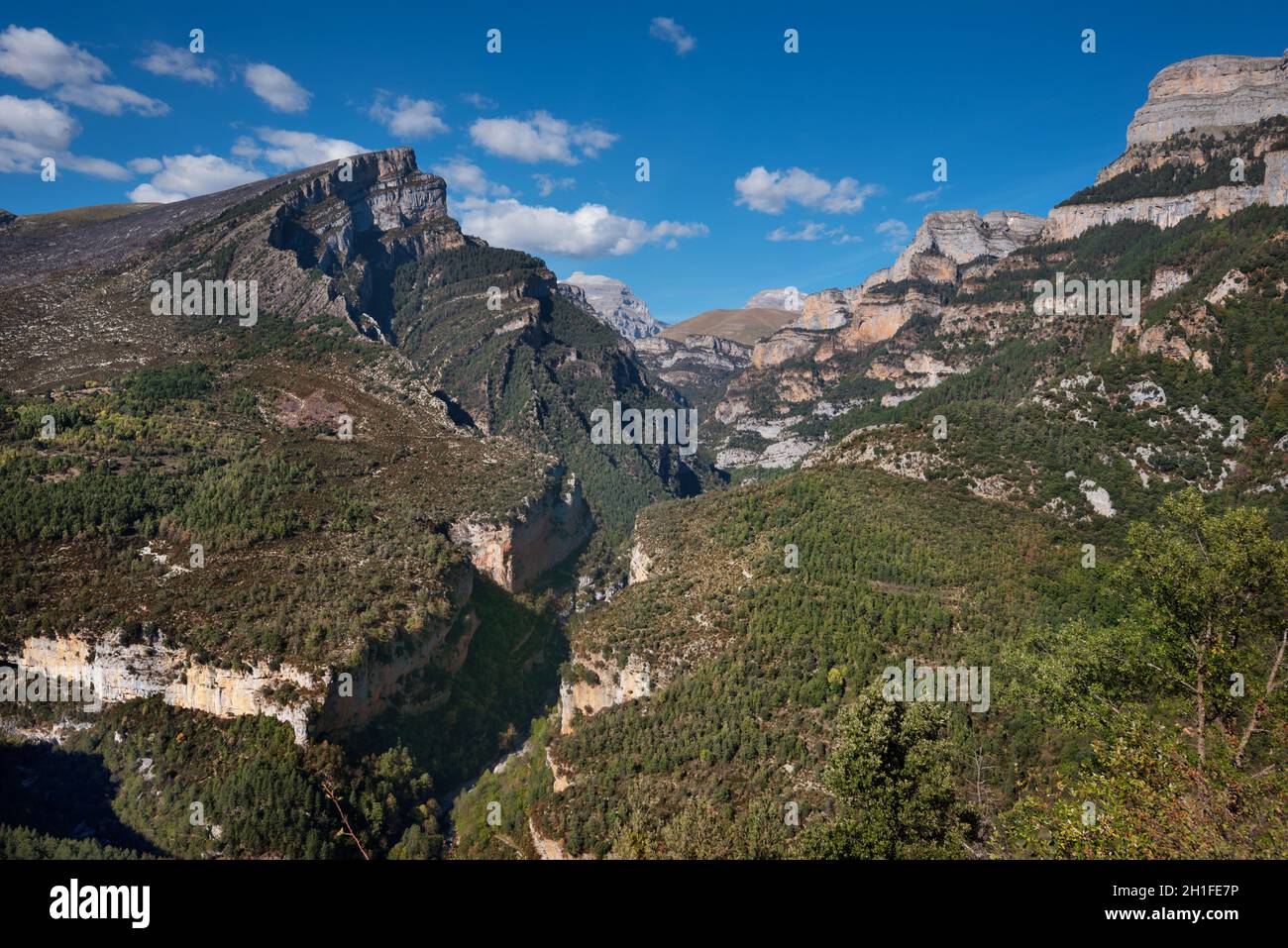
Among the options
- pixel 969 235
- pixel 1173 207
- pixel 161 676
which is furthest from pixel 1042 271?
pixel 161 676

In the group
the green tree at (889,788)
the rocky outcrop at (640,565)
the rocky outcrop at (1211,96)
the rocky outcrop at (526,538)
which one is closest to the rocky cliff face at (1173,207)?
the rocky outcrop at (1211,96)

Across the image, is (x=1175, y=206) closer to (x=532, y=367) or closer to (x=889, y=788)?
(x=532, y=367)

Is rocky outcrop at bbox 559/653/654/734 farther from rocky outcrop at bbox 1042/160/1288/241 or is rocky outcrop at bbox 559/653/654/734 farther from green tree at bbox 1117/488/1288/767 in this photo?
rocky outcrop at bbox 1042/160/1288/241
